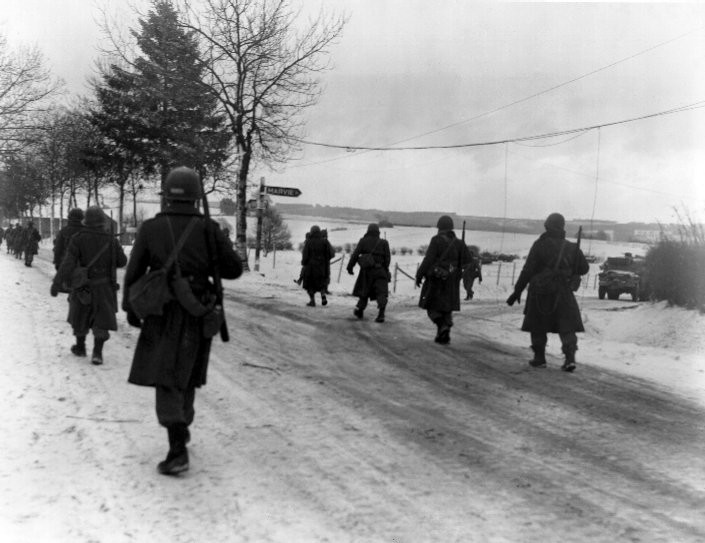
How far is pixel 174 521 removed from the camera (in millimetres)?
3480

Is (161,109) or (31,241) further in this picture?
(161,109)

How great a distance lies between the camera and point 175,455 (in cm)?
412

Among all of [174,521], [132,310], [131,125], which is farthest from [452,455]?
[131,125]

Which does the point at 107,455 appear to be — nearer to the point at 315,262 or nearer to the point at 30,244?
the point at 315,262

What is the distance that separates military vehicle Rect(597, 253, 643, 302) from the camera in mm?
27219

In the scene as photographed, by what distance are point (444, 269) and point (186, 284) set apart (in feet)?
20.5

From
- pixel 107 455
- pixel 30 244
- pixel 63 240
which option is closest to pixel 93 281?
pixel 63 240

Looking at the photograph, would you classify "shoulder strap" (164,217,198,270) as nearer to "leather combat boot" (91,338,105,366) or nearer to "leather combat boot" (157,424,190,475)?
"leather combat boot" (157,424,190,475)

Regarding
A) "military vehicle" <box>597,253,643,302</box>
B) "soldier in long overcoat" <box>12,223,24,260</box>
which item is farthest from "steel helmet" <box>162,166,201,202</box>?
"soldier in long overcoat" <box>12,223,24,260</box>

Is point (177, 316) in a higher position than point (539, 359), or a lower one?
higher

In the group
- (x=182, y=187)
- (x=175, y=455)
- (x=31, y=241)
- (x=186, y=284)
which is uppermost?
(x=182, y=187)

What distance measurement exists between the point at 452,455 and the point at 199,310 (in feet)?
7.30

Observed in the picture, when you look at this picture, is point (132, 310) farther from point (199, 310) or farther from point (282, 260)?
point (282, 260)

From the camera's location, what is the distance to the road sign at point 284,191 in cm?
2108
